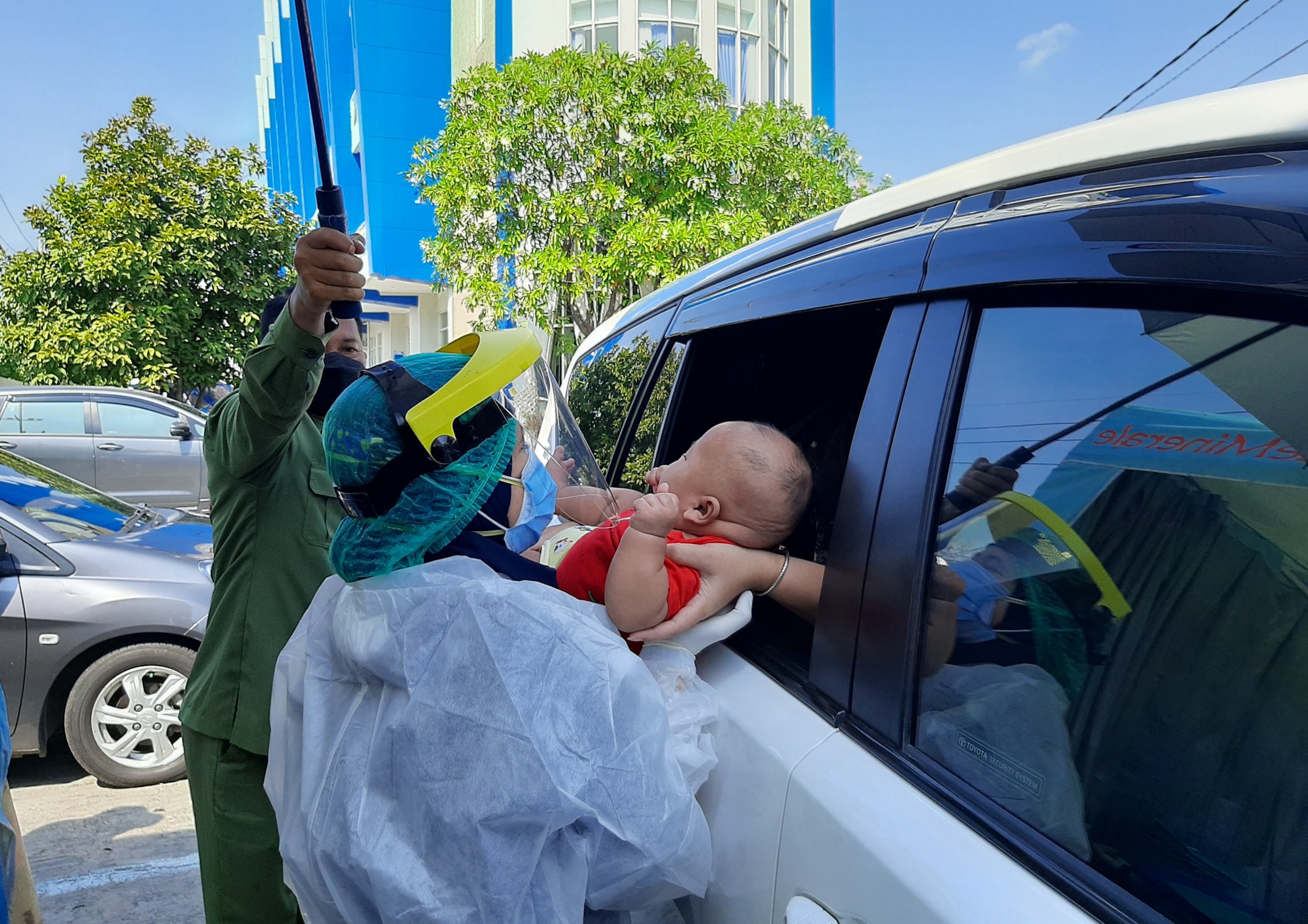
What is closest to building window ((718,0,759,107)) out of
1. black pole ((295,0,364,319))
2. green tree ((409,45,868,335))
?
green tree ((409,45,868,335))

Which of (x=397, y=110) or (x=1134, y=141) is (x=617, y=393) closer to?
(x=1134, y=141)

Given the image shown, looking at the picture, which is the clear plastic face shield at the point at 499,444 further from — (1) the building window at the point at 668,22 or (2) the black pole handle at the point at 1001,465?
(1) the building window at the point at 668,22

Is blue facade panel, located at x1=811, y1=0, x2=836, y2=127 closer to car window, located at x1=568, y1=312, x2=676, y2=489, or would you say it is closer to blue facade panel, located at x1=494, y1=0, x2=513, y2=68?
blue facade panel, located at x1=494, y1=0, x2=513, y2=68

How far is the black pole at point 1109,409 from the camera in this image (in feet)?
2.72

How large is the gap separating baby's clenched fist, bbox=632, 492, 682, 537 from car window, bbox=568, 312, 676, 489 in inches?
34.3

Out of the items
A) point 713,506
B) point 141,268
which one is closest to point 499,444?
point 713,506

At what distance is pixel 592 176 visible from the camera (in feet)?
41.7

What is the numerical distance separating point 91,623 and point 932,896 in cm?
428

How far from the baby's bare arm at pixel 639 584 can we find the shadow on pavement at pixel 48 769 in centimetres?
420

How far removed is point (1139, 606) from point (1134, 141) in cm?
52

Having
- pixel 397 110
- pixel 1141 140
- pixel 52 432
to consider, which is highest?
pixel 397 110

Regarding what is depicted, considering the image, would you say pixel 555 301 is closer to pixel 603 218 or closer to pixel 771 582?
pixel 603 218

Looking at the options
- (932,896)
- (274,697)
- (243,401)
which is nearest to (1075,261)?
(932,896)

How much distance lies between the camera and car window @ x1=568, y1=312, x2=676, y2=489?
94.7 inches
